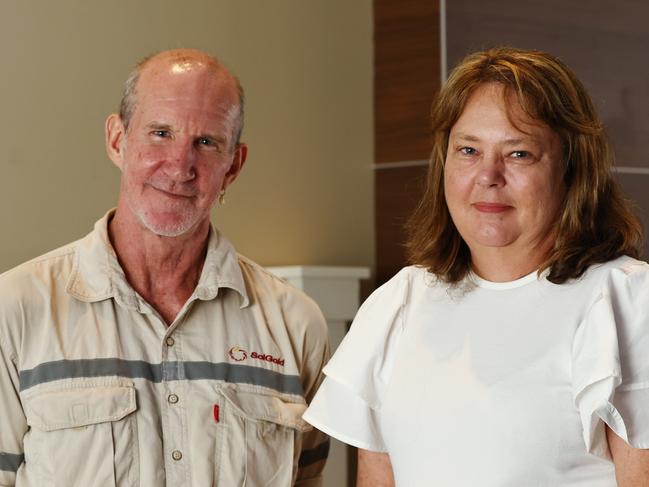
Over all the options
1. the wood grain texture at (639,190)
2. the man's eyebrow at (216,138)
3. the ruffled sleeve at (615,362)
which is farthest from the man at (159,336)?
the wood grain texture at (639,190)

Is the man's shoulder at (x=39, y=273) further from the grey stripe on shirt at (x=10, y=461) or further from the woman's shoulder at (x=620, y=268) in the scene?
the woman's shoulder at (x=620, y=268)

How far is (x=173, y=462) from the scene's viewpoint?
212 cm

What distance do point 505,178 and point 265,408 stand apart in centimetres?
72

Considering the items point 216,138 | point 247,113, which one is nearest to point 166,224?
point 216,138

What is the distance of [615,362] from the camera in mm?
1652

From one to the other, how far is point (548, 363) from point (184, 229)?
78 cm

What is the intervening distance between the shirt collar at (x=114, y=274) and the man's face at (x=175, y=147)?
0.26ft

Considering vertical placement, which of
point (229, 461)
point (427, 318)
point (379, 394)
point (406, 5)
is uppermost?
point (406, 5)

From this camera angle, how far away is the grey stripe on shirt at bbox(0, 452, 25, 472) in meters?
2.09

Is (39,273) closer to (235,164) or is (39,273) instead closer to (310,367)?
(235,164)

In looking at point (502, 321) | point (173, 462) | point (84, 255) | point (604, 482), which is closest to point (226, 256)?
point (84, 255)

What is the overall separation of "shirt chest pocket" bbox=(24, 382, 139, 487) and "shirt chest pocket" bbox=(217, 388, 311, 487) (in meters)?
0.18

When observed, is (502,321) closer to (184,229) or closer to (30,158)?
(184,229)

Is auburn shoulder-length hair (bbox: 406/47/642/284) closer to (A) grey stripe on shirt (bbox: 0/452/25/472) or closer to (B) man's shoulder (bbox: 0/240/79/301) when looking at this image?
(B) man's shoulder (bbox: 0/240/79/301)
